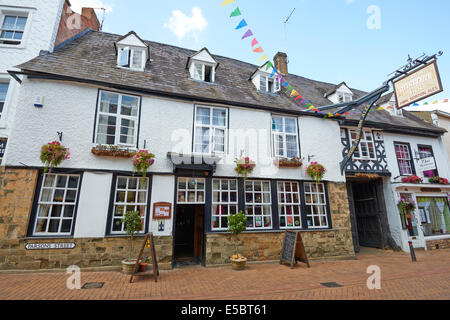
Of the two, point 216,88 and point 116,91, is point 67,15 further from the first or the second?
point 216,88

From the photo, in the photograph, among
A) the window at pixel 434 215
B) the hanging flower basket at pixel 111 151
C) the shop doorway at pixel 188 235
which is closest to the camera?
the hanging flower basket at pixel 111 151

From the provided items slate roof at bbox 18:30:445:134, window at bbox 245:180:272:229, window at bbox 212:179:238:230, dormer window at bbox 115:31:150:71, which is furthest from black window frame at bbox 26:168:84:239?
window at bbox 245:180:272:229

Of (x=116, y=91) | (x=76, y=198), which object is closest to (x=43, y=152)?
(x=76, y=198)

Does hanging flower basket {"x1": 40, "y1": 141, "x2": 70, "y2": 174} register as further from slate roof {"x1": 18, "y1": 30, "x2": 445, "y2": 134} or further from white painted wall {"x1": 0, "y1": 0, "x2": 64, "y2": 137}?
slate roof {"x1": 18, "y1": 30, "x2": 445, "y2": 134}

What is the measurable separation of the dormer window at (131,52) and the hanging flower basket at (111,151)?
3986 millimetres

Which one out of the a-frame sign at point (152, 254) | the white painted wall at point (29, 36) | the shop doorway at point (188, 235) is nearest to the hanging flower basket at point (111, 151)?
the a-frame sign at point (152, 254)

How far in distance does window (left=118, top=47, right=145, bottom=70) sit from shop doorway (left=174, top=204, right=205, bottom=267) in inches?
262

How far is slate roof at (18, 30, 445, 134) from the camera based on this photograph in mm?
8344

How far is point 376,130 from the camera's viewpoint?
40.9 feet

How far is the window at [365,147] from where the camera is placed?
38.6 ft

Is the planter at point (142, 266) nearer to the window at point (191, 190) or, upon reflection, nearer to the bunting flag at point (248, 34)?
the window at point (191, 190)

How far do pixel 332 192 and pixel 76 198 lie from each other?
10124 mm

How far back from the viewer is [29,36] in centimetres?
870

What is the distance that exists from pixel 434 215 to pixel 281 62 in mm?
12863
